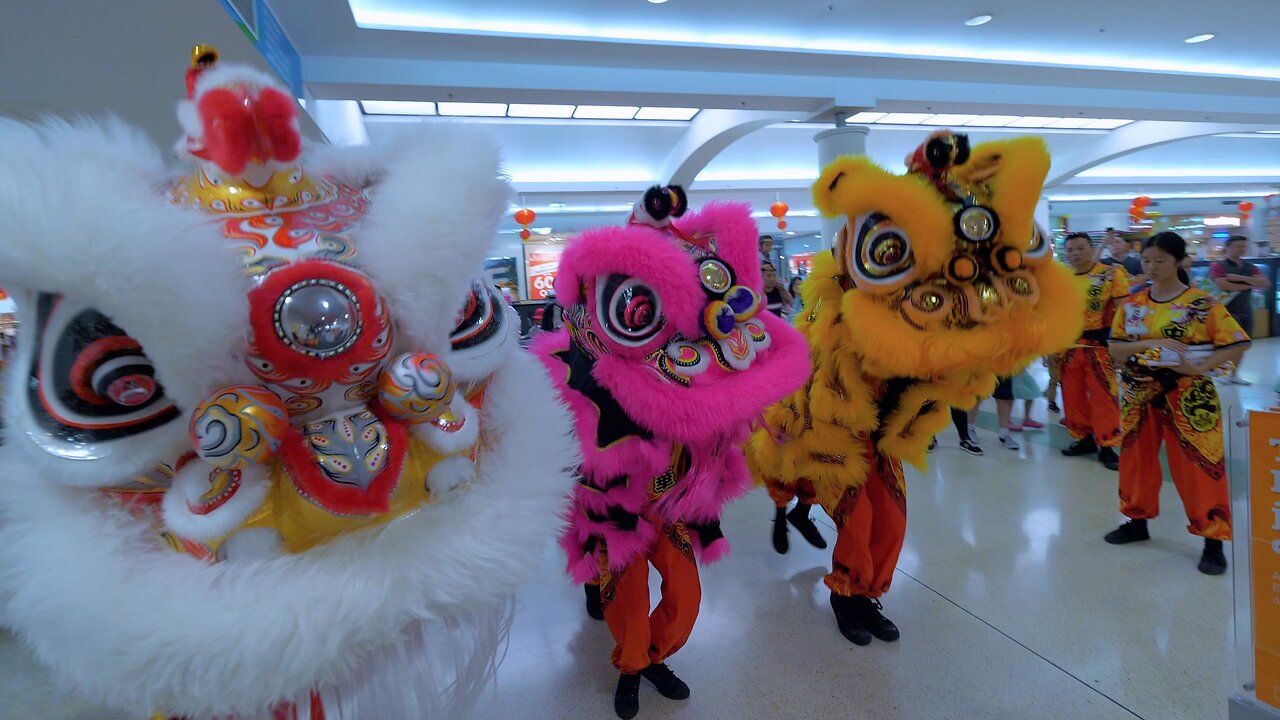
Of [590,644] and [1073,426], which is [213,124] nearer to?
[590,644]

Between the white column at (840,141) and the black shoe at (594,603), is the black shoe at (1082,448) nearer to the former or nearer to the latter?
the white column at (840,141)

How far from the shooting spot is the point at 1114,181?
11.4 m

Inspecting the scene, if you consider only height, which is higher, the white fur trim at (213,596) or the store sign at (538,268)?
the store sign at (538,268)

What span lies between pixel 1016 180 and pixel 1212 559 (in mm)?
1772

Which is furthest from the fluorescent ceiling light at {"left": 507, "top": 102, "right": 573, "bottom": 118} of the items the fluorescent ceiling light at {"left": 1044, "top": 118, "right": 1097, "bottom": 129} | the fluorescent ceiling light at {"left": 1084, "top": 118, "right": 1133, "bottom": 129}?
the fluorescent ceiling light at {"left": 1084, "top": 118, "right": 1133, "bottom": 129}

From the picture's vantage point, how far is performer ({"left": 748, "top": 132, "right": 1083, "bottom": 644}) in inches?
55.4

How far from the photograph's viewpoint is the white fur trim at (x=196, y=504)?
63 centimetres

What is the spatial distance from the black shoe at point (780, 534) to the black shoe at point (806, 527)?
0.08 metres

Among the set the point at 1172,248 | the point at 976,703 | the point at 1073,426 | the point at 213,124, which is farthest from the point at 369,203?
the point at 1073,426

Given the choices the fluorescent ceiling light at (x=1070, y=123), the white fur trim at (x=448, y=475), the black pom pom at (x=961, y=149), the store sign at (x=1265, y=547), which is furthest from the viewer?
the fluorescent ceiling light at (x=1070, y=123)

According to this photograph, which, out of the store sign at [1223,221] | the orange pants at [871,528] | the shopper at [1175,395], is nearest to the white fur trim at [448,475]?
the orange pants at [871,528]

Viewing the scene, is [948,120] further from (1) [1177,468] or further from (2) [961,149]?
(2) [961,149]

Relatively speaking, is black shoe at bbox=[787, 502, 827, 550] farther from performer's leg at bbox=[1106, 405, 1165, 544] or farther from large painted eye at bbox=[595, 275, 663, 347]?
large painted eye at bbox=[595, 275, 663, 347]

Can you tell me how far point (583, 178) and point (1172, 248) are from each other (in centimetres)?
740
